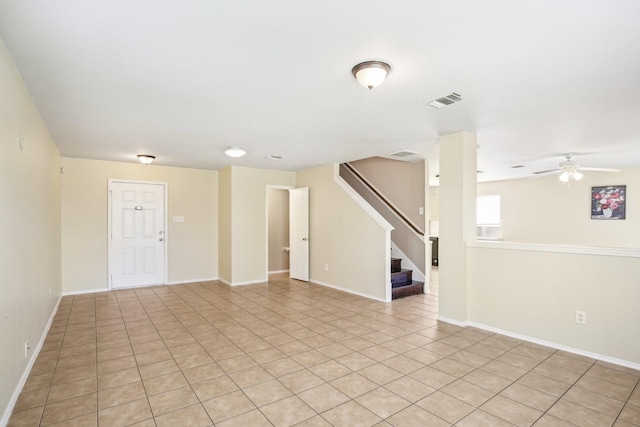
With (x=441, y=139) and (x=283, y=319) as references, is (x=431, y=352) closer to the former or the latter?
(x=283, y=319)

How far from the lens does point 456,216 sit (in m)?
4.10

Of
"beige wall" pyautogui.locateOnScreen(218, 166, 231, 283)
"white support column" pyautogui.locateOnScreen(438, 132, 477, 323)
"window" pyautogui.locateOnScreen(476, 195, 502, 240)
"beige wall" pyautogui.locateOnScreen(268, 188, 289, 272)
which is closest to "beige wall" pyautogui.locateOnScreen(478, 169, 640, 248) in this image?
"window" pyautogui.locateOnScreen(476, 195, 502, 240)

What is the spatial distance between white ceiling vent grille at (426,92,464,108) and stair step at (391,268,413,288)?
3411 millimetres

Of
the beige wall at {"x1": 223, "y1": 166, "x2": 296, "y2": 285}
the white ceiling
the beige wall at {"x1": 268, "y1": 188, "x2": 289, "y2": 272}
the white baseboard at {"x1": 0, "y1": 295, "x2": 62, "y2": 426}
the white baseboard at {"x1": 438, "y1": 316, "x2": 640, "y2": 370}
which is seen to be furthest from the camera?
the beige wall at {"x1": 268, "y1": 188, "x2": 289, "y2": 272}

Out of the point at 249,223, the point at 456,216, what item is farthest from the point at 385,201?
the point at 249,223

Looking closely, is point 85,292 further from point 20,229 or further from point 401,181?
Result: point 401,181

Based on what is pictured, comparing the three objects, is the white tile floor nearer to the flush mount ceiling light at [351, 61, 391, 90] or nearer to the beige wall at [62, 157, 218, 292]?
the beige wall at [62, 157, 218, 292]

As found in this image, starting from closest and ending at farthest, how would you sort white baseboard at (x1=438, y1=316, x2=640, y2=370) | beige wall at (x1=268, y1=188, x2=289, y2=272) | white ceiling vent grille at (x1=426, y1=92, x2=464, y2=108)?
white ceiling vent grille at (x1=426, y1=92, x2=464, y2=108) < white baseboard at (x1=438, y1=316, x2=640, y2=370) < beige wall at (x1=268, y1=188, x2=289, y2=272)

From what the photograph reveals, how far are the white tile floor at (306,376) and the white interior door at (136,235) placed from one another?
1758 mm

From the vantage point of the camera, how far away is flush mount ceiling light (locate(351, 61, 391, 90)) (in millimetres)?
2195

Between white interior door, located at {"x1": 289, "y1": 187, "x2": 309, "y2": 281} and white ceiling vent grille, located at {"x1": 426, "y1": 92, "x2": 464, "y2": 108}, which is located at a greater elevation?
white ceiling vent grille, located at {"x1": 426, "y1": 92, "x2": 464, "y2": 108}

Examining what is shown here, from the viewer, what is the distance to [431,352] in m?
3.22

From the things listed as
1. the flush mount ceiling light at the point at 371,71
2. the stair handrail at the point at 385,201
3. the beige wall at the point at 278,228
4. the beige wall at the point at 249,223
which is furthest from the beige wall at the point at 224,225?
the flush mount ceiling light at the point at 371,71

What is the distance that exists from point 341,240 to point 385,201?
127 centimetres
